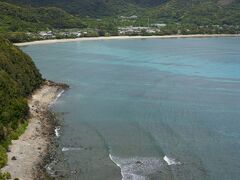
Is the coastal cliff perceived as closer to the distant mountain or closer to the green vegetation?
the green vegetation

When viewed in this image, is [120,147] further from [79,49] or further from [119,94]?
[79,49]

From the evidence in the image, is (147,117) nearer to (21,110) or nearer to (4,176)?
(21,110)

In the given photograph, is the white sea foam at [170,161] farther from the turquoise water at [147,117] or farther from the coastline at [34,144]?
the coastline at [34,144]

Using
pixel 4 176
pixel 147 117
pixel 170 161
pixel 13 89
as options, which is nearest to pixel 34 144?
pixel 4 176

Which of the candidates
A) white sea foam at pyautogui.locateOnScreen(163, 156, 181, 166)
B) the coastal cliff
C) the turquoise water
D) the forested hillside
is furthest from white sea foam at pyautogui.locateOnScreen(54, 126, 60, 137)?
white sea foam at pyautogui.locateOnScreen(163, 156, 181, 166)

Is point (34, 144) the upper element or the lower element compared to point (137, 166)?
upper

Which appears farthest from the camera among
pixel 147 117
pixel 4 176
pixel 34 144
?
pixel 147 117

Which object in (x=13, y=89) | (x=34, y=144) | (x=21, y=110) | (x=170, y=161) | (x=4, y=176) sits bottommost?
(x=170, y=161)

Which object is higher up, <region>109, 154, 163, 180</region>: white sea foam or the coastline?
the coastline
